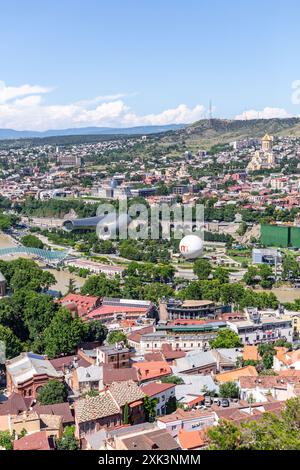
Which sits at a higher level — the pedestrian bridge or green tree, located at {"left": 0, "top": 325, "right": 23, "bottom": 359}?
green tree, located at {"left": 0, "top": 325, "right": 23, "bottom": 359}

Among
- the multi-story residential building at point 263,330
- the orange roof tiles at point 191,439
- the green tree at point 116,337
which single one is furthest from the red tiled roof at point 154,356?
the orange roof tiles at point 191,439

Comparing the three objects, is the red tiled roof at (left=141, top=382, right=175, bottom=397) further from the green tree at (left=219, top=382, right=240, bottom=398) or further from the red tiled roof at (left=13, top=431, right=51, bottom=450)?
the red tiled roof at (left=13, top=431, right=51, bottom=450)

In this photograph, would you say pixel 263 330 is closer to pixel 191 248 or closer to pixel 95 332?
pixel 95 332

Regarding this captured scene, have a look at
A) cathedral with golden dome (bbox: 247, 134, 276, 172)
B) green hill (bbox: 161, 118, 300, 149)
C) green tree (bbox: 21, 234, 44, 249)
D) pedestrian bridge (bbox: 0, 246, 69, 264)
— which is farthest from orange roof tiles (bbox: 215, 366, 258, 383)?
green hill (bbox: 161, 118, 300, 149)

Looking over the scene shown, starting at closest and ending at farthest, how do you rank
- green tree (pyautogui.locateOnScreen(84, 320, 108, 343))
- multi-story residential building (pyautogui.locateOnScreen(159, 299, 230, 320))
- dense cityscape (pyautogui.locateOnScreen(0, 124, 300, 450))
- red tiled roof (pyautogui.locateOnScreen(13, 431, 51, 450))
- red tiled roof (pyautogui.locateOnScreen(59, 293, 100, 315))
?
red tiled roof (pyautogui.locateOnScreen(13, 431, 51, 450)) → dense cityscape (pyautogui.locateOnScreen(0, 124, 300, 450)) → green tree (pyautogui.locateOnScreen(84, 320, 108, 343)) → multi-story residential building (pyautogui.locateOnScreen(159, 299, 230, 320)) → red tiled roof (pyautogui.locateOnScreen(59, 293, 100, 315))

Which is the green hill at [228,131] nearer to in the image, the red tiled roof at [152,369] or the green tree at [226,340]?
the green tree at [226,340]

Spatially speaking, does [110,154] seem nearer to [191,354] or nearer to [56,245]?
[56,245]

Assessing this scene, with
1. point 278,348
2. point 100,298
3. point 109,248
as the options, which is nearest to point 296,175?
point 109,248

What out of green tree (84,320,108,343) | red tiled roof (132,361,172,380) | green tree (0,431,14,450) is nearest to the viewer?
green tree (0,431,14,450)
